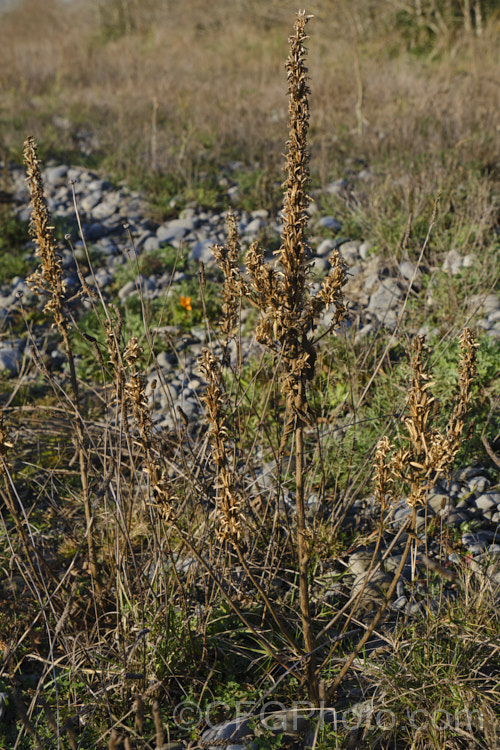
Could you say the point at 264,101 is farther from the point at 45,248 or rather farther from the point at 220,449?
the point at 220,449

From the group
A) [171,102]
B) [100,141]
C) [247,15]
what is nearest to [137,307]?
[100,141]

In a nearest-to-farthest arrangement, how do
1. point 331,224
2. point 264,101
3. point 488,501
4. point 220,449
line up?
point 220,449 → point 488,501 → point 331,224 → point 264,101

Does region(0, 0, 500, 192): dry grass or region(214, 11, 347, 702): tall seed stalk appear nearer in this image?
region(214, 11, 347, 702): tall seed stalk

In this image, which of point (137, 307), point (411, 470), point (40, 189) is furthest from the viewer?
point (137, 307)

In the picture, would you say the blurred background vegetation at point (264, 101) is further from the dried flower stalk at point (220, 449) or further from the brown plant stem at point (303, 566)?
the dried flower stalk at point (220, 449)

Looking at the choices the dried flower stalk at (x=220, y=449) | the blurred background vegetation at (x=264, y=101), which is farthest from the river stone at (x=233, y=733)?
the blurred background vegetation at (x=264, y=101)

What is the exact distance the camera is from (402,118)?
23.7ft

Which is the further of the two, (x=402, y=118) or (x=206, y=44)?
(x=206, y=44)

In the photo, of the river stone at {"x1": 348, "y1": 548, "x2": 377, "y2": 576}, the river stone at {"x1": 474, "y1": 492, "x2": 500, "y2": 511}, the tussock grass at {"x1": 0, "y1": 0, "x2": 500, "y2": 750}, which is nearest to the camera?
the tussock grass at {"x1": 0, "y1": 0, "x2": 500, "y2": 750}

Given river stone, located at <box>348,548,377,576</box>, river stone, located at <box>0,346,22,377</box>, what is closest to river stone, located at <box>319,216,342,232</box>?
river stone, located at <box>0,346,22,377</box>

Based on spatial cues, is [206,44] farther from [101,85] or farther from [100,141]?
[100,141]

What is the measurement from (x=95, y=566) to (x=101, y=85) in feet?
37.5

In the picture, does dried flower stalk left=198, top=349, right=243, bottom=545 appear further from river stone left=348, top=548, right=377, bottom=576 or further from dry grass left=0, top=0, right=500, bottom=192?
dry grass left=0, top=0, right=500, bottom=192

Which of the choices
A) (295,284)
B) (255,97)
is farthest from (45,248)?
(255,97)
